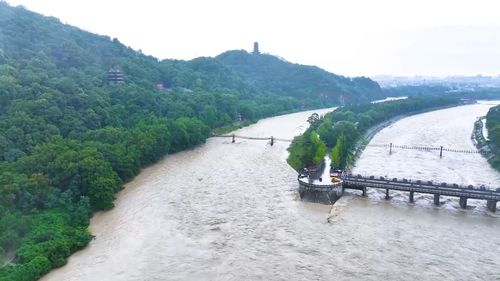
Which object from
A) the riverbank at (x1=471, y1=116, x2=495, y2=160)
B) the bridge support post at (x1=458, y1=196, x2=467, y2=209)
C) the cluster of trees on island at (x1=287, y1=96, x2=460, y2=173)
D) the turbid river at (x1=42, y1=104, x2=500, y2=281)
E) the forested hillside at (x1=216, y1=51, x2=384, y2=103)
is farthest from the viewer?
the forested hillside at (x1=216, y1=51, x2=384, y2=103)

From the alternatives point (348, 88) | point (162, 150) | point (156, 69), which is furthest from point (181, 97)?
point (348, 88)

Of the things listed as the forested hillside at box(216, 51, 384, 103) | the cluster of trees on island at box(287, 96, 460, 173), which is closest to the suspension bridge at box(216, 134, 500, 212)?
the cluster of trees on island at box(287, 96, 460, 173)

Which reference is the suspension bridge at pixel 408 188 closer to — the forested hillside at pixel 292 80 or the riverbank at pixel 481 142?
the riverbank at pixel 481 142

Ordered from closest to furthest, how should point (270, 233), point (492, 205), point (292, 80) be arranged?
point (270, 233), point (492, 205), point (292, 80)

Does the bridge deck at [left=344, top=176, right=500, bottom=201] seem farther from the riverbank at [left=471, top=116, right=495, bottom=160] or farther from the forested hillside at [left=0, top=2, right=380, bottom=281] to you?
the riverbank at [left=471, top=116, right=495, bottom=160]

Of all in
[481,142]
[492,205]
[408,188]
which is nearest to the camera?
[492,205]

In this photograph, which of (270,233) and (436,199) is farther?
(436,199)

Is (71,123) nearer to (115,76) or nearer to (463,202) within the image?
(115,76)

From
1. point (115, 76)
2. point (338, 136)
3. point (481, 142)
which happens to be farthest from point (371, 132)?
point (115, 76)
